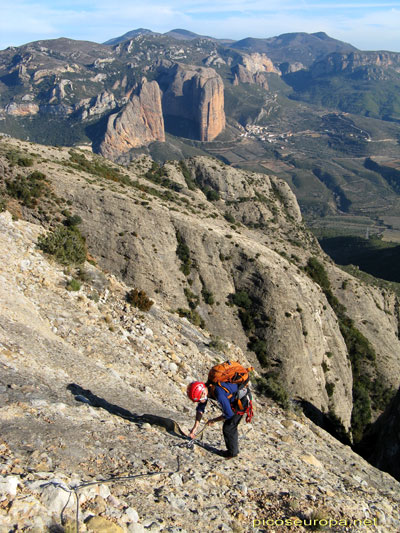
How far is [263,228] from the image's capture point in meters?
57.9

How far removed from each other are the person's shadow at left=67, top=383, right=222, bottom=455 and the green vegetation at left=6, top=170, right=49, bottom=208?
18592 millimetres

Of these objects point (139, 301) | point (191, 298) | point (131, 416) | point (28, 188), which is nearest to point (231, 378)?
point (131, 416)

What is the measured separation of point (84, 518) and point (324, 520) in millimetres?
5141

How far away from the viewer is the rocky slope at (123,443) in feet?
21.6

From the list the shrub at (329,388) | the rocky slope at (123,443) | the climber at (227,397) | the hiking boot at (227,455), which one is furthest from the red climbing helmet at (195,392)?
the shrub at (329,388)

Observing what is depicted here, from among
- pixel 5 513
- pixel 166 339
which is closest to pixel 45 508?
pixel 5 513

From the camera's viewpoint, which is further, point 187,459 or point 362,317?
point 362,317

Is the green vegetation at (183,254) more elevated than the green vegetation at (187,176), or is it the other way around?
the green vegetation at (187,176)

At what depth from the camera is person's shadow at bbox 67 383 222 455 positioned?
1021 centimetres

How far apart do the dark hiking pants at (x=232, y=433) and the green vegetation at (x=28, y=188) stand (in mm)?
21297

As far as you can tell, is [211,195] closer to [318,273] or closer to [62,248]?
[318,273]

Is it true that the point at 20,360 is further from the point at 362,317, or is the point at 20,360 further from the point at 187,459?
the point at 362,317

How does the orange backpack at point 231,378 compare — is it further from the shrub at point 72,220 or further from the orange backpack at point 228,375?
Answer: the shrub at point 72,220

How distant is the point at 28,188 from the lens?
26625 millimetres
